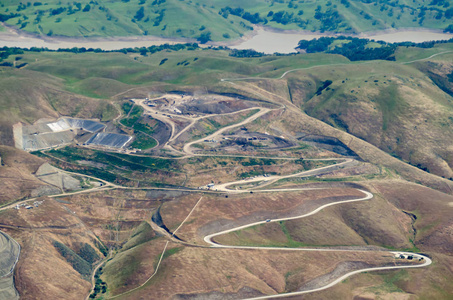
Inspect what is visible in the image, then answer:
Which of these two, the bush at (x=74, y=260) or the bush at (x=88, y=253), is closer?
the bush at (x=74, y=260)

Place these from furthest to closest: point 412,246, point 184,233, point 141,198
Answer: point 141,198 < point 412,246 < point 184,233

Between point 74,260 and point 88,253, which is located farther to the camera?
point 88,253

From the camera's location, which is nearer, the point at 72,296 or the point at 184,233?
the point at 72,296

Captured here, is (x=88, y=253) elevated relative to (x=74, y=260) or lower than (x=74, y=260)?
lower

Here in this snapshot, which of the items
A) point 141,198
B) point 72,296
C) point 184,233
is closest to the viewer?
point 72,296

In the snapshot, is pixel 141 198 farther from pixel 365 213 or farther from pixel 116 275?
pixel 365 213

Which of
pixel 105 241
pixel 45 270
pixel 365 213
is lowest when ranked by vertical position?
pixel 105 241

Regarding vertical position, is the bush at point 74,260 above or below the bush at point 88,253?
above

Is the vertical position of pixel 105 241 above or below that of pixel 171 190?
below

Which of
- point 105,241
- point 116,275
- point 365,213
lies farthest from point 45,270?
point 365,213

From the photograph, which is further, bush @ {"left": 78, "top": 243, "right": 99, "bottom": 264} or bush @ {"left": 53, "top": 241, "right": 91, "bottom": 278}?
bush @ {"left": 78, "top": 243, "right": 99, "bottom": 264}

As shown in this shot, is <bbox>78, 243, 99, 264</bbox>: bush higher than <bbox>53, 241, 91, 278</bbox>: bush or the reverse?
the reverse
